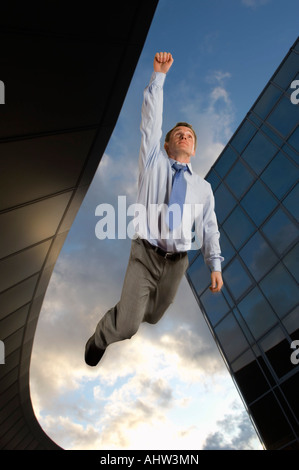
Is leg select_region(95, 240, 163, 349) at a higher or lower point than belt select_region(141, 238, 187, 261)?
lower

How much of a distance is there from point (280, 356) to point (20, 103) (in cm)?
999

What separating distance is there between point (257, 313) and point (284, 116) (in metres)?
7.48

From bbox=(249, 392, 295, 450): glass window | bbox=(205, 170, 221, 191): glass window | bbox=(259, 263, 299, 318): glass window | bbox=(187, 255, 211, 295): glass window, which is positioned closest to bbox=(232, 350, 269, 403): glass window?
bbox=(249, 392, 295, 450): glass window

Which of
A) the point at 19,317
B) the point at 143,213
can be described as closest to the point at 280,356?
the point at 19,317

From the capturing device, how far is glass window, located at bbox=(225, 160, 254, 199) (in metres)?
13.2

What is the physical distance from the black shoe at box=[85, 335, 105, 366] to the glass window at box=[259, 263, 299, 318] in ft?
26.3

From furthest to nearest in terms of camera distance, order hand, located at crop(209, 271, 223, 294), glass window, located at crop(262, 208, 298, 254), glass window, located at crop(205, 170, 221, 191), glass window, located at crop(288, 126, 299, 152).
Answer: glass window, located at crop(205, 170, 221, 191)
glass window, located at crop(288, 126, 299, 152)
glass window, located at crop(262, 208, 298, 254)
hand, located at crop(209, 271, 223, 294)

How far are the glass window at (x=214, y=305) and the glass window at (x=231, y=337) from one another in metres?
0.35

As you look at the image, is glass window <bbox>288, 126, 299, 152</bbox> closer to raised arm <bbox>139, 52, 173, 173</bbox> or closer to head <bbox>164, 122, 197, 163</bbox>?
head <bbox>164, 122, 197, 163</bbox>

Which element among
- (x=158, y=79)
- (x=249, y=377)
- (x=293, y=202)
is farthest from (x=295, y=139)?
(x=158, y=79)

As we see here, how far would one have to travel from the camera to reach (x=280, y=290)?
10344 millimetres

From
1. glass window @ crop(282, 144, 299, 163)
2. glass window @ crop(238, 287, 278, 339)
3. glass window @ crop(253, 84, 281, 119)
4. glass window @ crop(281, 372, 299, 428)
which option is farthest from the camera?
glass window @ crop(253, 84, 281, 119)

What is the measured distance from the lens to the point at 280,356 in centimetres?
1000
